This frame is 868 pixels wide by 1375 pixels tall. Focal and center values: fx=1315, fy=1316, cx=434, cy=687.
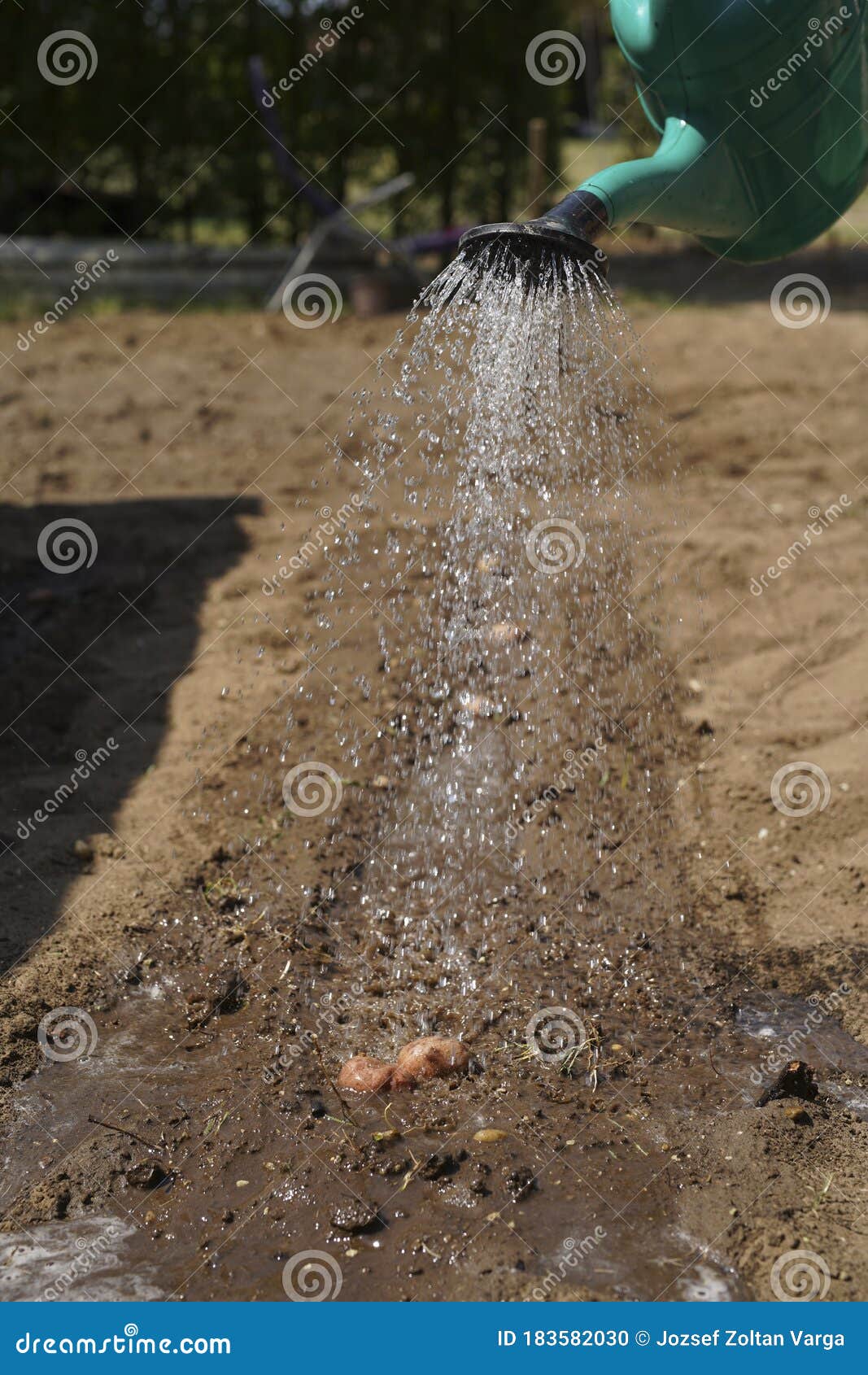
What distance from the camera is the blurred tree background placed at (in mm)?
9844

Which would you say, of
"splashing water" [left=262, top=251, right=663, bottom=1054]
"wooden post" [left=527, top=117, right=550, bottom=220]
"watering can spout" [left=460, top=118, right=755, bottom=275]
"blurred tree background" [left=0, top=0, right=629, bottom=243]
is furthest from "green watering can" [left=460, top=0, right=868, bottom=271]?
"blurred tree background" [left=0, top=0, right=629, bottom=243]

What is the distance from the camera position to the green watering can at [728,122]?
117 inches

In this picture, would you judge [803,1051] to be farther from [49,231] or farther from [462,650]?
[49,231]

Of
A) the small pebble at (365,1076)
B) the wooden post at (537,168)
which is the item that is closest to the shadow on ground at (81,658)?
the small pebble at (365,1076)

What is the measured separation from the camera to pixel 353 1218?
277 cm

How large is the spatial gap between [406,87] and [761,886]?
27.3 feet

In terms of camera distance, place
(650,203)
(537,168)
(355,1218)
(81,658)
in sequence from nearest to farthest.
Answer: (355,1218), (650,203), (81,658), (537,168)

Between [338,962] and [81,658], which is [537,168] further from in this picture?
[338,962]

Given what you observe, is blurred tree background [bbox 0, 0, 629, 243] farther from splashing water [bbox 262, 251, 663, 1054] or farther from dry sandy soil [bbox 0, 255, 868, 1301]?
splashing water [bbox 262, 251, 663, 1054]

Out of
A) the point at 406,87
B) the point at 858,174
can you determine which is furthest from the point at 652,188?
the point at 406,87

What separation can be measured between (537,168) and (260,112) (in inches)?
91.0

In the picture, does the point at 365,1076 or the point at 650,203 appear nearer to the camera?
the point at 650,203

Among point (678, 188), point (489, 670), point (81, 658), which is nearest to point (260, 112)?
point (81, 658)

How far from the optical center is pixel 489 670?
488cm
